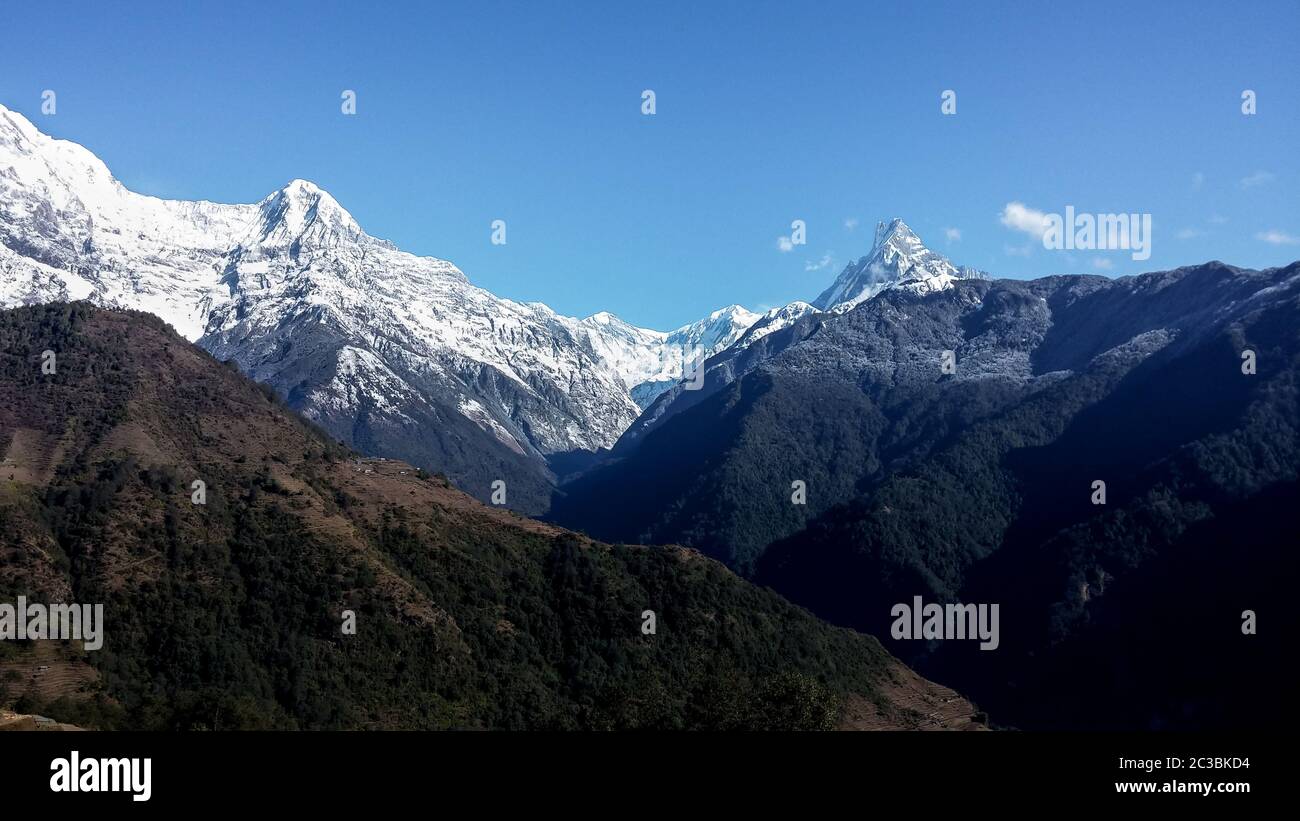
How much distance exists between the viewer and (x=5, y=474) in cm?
17750

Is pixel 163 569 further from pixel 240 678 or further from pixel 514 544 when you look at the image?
pixel 514 544

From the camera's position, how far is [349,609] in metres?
161

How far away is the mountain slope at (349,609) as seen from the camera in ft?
449

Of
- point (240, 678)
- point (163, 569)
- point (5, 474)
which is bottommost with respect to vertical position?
point (240, 678)

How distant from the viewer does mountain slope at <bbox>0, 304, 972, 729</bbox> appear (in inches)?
5384
